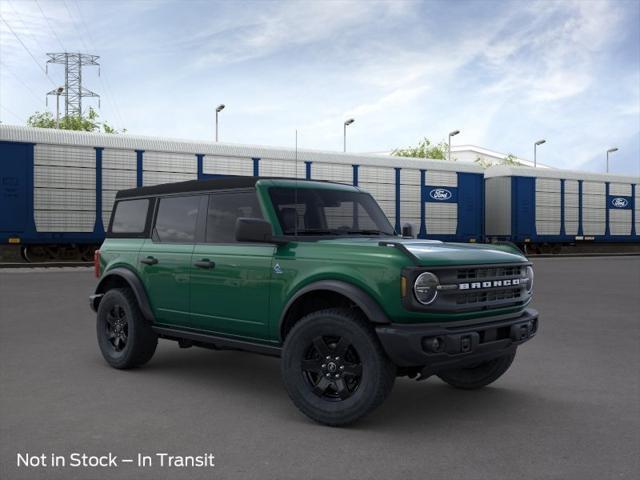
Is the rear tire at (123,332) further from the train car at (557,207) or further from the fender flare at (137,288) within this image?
the train car at (557,207)

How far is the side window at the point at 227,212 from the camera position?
569cm

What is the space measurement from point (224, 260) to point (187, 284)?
0.56 metres

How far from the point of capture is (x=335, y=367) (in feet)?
15.6

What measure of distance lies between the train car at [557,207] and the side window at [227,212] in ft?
90.4

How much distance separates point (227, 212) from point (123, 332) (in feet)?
6.20

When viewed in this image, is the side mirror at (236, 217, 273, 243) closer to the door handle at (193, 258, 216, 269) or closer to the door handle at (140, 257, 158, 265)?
the door handle at (193, 258, 216, 269)

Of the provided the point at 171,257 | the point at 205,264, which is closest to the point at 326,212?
the point at 205,264

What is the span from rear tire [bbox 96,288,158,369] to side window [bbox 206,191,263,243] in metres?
1.27

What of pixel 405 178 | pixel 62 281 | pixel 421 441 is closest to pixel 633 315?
pixel 421 441

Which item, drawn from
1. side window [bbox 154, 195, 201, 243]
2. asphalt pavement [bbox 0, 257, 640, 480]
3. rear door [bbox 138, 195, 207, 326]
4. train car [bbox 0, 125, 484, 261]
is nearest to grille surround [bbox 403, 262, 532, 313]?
asphalt pavement [bbox 0, 257, 640, 480]

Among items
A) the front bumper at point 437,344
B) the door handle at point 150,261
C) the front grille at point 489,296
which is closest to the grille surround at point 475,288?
the front grille at point 489,296

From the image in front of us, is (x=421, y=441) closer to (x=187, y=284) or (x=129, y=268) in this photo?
(x=187, y=284)

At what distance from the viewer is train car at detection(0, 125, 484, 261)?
842 inches

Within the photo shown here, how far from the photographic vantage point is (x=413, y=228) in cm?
665
